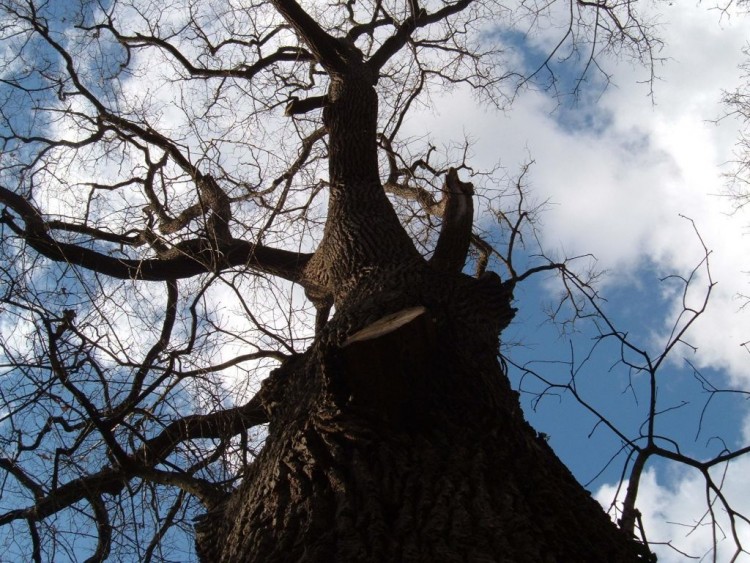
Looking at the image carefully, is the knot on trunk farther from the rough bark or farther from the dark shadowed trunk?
the rough bark

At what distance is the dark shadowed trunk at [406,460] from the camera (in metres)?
1.58

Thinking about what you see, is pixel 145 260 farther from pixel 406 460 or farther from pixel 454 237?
pixel 406 460

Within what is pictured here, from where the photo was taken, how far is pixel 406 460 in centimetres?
187

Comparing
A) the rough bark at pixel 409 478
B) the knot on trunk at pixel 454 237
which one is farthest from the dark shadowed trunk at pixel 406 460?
the knot on trunk at pixel 454 237

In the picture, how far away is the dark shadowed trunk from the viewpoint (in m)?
1.58

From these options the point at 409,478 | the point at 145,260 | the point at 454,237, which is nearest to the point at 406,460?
the point at 409,478

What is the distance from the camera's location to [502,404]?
2223 millimetres

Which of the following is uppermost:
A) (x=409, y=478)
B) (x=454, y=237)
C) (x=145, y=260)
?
(x=145, y=260)

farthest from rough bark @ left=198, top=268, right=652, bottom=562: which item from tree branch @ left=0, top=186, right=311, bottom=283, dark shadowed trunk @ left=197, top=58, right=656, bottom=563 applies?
tree branch @ left=0, top=186, right=311, bottom=283

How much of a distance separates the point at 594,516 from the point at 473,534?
0.45 m

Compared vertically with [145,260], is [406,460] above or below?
below

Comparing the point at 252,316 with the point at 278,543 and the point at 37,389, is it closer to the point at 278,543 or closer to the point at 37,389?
the point at 37,389

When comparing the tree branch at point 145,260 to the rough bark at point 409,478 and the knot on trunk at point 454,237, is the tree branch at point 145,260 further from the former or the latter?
the rough bark at point 409,478

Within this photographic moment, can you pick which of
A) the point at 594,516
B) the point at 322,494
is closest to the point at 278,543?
the point at 322,494
